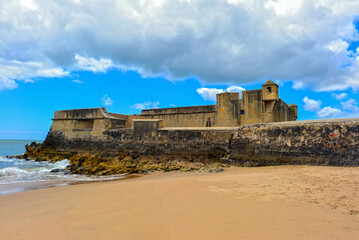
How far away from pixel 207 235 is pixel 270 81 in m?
14.4

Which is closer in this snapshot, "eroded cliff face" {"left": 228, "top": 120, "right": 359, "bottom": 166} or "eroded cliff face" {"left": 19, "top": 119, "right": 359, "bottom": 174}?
"eroded cliff face" {"left": 228, "top": 120, "right": 359, "bottom": 166}

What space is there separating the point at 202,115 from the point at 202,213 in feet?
48.2

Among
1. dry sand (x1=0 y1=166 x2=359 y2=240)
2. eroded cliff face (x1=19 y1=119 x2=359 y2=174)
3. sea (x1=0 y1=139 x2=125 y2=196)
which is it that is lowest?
sea (x1=0 y1=139 x2=125 y2=196)

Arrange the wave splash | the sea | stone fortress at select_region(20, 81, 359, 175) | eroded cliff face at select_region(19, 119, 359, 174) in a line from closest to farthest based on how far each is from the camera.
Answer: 1. the sea
2. eroded cliff face at select_region(19, 119, 359, 174)
3. stone fortress at select_region(20, 81, 359, 175)
4. the wave splash

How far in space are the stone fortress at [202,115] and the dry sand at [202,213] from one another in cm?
910

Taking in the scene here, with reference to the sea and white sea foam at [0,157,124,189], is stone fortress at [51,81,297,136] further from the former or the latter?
white sea foam at [0,157,124,189]

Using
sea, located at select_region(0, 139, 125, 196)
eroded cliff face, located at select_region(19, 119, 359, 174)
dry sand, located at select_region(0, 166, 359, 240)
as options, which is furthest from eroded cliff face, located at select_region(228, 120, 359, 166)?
sea, located at select_region(0, 139, 125, 196)

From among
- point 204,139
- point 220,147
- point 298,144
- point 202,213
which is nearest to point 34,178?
point 204,139

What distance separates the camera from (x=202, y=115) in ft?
59.2

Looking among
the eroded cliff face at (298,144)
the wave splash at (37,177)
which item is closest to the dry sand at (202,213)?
the eroded cliff face at (298,144)

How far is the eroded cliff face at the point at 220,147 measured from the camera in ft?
26.3

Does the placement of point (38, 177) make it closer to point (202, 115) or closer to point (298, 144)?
point (298, 144)

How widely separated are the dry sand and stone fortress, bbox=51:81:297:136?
910 cm

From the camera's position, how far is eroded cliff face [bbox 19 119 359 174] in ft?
26.3
